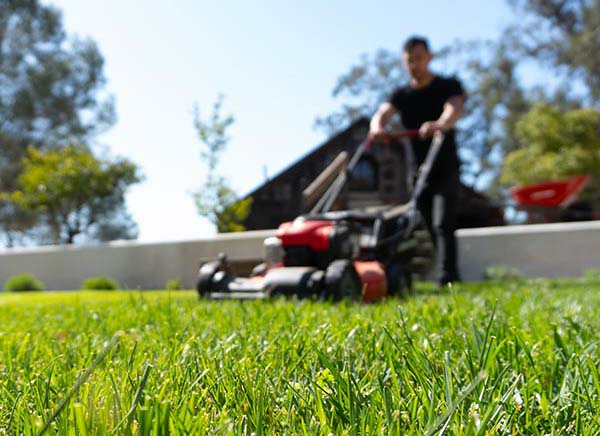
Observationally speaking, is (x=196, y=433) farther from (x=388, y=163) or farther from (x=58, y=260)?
(x=388, y=163)

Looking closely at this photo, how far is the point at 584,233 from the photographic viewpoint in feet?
25.4

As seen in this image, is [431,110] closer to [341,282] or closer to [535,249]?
[341,282]

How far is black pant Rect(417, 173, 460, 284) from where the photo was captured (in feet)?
17.0

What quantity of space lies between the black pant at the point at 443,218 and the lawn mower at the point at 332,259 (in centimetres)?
44

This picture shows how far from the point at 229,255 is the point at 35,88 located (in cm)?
2301

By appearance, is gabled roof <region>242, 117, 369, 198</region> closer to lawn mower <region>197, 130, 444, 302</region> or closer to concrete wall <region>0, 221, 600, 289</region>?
concrete wall <region>0, 221, 600, 289</region>

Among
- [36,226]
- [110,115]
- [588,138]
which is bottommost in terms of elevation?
[36,226]

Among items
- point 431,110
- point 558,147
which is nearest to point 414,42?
point 431,110

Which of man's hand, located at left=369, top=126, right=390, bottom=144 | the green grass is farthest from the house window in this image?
the green grass

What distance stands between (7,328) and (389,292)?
245 centimetres

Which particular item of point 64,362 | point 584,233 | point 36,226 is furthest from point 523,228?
point 36,226

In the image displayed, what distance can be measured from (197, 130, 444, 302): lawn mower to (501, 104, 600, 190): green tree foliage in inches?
636

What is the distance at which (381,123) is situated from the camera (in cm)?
527

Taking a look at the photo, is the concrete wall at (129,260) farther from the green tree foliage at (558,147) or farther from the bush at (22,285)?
the green tree foliage at (558,147)
